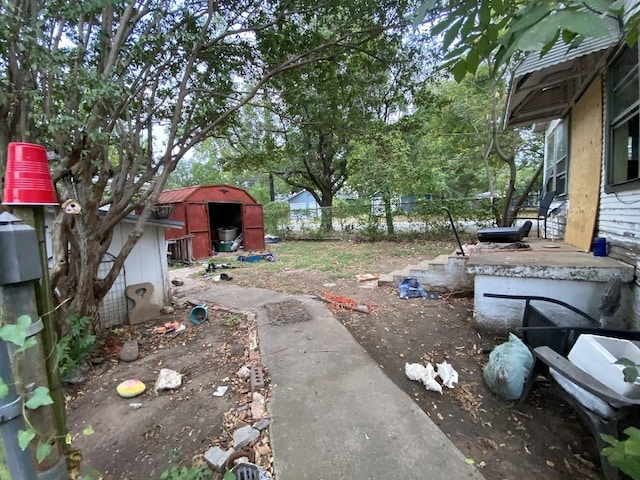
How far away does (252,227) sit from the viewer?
41.0ft

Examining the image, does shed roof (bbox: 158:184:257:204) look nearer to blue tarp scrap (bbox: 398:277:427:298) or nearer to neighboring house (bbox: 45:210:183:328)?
neighboring house (bbox: 45:210:183:328)

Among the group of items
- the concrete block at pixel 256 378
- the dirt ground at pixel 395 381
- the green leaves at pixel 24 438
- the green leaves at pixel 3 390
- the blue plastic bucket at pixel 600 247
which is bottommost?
the dirt ground at pixel 395 381

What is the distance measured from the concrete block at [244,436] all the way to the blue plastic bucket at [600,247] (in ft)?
13.1

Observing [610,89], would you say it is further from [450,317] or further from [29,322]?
[29,322]

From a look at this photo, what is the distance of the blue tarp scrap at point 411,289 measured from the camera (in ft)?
16.2

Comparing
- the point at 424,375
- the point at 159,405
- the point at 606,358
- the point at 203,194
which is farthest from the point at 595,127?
the point at 203,194

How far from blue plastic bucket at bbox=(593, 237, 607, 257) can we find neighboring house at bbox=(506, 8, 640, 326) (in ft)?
0.14

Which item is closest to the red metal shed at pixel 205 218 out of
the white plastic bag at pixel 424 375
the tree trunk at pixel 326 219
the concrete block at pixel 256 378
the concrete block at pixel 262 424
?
the tree trunk at pixel 326 219

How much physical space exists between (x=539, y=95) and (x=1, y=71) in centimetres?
712

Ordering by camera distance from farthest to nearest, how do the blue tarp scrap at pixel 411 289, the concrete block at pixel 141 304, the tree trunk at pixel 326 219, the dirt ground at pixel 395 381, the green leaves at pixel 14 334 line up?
the tree trunk at pixel 326 219 → the blue tarp scrap at pixel 411 289 → the concrete block at pixel 141 304 → the dirt ground at pixel 395 381 → the green leaves at pixel 14 334

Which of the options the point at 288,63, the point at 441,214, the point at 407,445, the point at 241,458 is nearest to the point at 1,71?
the point at 288,63

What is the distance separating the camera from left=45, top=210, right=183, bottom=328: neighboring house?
4.33 m

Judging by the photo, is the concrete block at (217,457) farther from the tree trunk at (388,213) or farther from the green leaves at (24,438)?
the tree trunk at (388,213)

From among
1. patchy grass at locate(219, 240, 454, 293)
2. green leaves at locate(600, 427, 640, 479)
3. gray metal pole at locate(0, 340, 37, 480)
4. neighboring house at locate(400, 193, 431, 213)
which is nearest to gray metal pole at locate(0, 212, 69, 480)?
gray metal pole at locate(0, 340, 37, 480)
